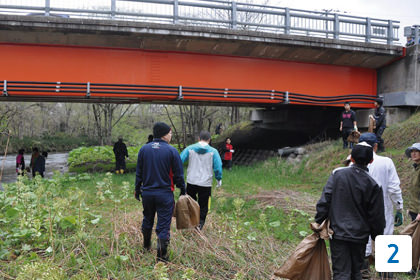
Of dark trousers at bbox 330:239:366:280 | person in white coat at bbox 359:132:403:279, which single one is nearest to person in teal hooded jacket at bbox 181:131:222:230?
person in white coat at bbox 359:132:403:279

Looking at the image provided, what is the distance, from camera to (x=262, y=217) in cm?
631

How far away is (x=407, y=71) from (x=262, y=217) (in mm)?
12437

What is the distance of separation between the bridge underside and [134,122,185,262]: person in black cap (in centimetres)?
826

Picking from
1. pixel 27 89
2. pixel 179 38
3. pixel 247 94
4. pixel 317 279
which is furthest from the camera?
pixel 247 94

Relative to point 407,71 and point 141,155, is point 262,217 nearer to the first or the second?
point 141,155

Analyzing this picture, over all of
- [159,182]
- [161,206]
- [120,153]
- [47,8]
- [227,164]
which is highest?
[47,8]

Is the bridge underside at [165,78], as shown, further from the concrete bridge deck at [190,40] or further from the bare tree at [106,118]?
the bare tree at [106,118]

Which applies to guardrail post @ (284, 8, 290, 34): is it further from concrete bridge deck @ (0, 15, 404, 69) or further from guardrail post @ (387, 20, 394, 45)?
guardrail post @ (387, 20, 394, 45)

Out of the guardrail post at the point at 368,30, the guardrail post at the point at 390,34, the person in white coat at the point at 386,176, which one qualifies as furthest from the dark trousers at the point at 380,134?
the person in white coat at the point at 386,176

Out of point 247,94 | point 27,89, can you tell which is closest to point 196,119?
point 247,94

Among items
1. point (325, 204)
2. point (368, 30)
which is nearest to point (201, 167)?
point (325, 204)

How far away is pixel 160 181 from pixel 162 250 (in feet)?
3.09

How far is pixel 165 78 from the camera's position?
13.4m

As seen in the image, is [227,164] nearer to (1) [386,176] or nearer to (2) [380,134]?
(2) [380,134]
